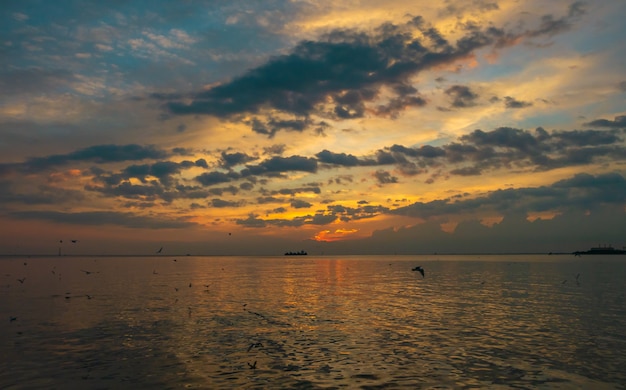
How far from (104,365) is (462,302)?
45.6m

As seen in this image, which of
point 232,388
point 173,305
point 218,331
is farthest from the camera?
point 173,305

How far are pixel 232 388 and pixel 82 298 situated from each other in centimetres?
5170

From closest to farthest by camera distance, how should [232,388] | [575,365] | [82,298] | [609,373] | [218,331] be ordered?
[232,388]
[609,373]
[575,365]
[218,331]
[82,298]

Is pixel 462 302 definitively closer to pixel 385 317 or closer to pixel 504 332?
pixel 385 317

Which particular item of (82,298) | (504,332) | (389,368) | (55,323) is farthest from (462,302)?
(82,298)

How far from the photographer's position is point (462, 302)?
196 feet

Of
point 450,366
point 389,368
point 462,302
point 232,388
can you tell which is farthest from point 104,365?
point 462,302

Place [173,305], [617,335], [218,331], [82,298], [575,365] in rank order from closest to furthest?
[575,365] < [617,335] < [218,331] < [173,305] < [82,298]

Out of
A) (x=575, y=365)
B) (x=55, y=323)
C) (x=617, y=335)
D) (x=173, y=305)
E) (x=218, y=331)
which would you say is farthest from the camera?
(x=173, y=305)

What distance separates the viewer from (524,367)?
27.8 metres

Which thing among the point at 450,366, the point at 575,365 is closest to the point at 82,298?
the point at 450,366

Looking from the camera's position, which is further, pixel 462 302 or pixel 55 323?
pixel 462 302

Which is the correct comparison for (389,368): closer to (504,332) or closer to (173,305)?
(504,332)

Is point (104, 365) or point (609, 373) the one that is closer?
point (609, 373)
